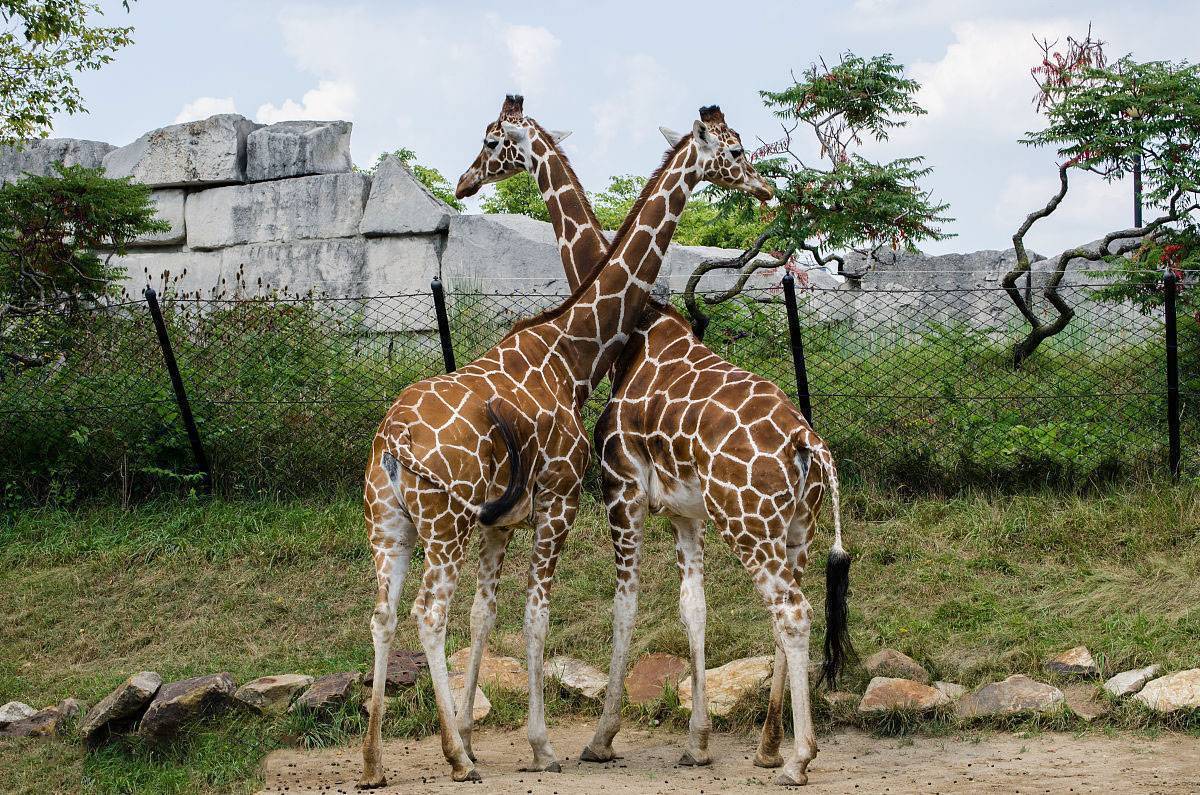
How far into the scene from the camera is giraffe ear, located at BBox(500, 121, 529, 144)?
6789 millimetres

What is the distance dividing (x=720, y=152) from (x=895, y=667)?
2.97 m

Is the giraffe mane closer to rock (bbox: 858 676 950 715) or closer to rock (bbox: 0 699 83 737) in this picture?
rock (bbox: 858 676 950 715)

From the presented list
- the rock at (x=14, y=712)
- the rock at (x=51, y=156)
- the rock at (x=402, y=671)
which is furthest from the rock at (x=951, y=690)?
the rock at (x=51, y=156)

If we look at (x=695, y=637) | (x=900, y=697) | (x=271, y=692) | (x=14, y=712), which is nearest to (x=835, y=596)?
(x=695, y=637)

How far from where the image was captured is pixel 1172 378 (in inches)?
338

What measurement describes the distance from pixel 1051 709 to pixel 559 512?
2.71 metres

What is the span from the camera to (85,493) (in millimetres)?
9922

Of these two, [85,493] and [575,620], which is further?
[85,493]

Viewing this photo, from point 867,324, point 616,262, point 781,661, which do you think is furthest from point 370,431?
point 867,324

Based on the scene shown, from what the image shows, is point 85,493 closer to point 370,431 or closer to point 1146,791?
point 370,431

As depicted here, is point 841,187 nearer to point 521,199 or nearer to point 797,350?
point 797,350

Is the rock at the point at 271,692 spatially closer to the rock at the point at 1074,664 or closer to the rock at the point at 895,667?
the rock at the point at 895,667

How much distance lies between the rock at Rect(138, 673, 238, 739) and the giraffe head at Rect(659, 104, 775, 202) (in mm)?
3765

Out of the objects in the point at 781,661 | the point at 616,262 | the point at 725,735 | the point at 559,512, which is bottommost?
the point at 725,735
